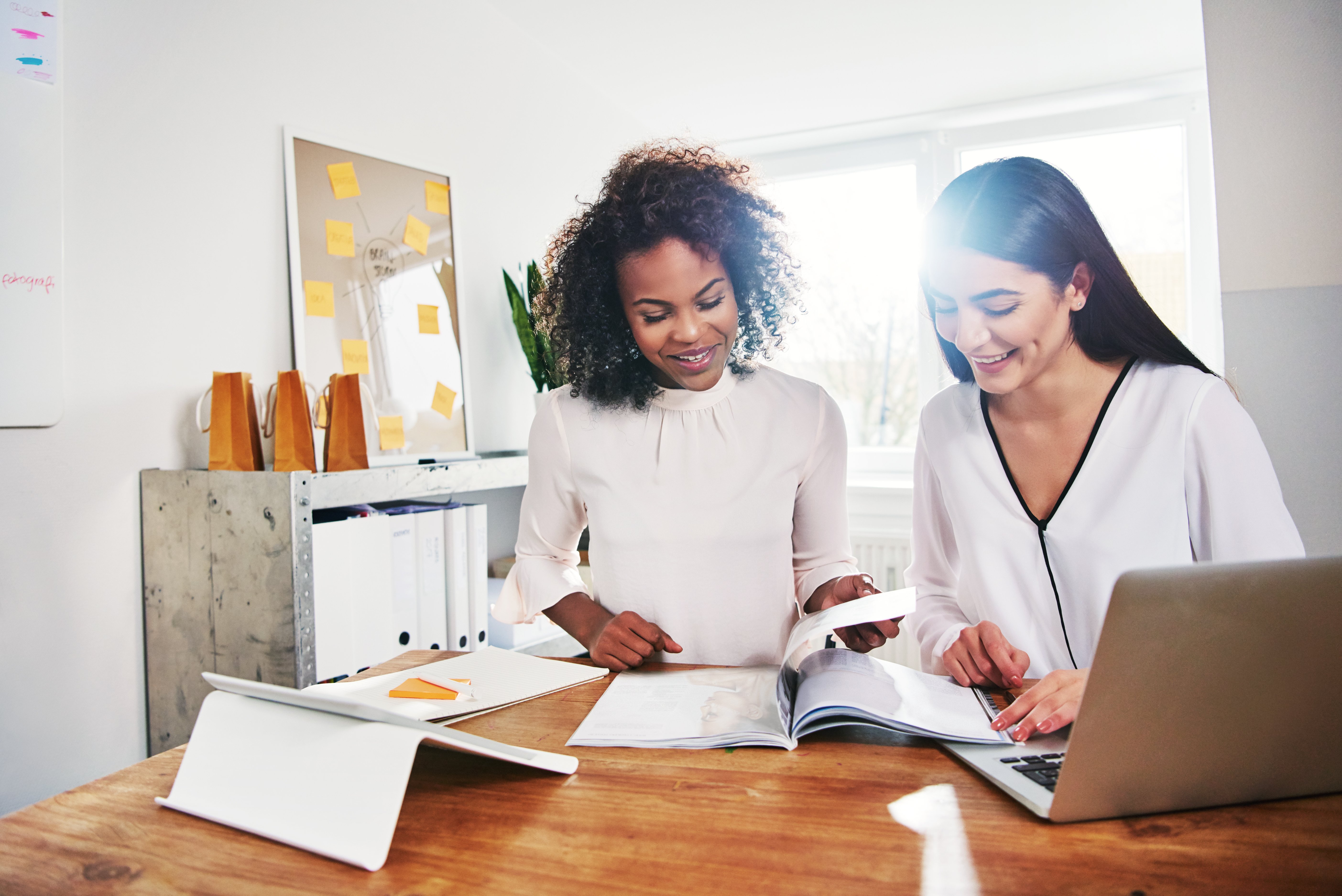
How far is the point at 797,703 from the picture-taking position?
0.85 meters

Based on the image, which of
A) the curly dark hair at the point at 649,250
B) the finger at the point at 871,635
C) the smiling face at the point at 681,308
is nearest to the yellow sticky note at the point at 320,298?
the curly dark hair at the point at 649,250

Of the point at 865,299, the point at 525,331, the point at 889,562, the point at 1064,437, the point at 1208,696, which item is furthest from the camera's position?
the point at 865,299

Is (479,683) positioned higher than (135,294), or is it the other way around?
(135,294)

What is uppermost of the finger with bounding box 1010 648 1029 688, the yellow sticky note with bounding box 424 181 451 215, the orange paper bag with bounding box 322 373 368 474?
the yellow sticky note with bounding box 424 181 451 215

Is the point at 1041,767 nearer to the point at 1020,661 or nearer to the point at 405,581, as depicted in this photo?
the point at 1020,661

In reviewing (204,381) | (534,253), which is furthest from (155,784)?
(534,253)

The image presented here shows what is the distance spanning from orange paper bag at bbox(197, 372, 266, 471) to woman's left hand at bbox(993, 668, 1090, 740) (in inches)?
63.8

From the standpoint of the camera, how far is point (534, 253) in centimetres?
324

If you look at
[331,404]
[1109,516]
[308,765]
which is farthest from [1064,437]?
[331,404]

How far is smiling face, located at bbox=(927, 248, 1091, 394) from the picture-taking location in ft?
3.64

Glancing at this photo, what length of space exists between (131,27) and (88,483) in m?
1.01

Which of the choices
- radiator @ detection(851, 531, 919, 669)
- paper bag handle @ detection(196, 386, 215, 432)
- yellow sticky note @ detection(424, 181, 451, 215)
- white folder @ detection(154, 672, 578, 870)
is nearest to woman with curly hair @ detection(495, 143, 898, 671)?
white folder @ detection(154, 672, 578, 870)

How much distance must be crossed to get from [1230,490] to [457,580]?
168 centimetres

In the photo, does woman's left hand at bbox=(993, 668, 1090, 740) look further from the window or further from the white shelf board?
the window
